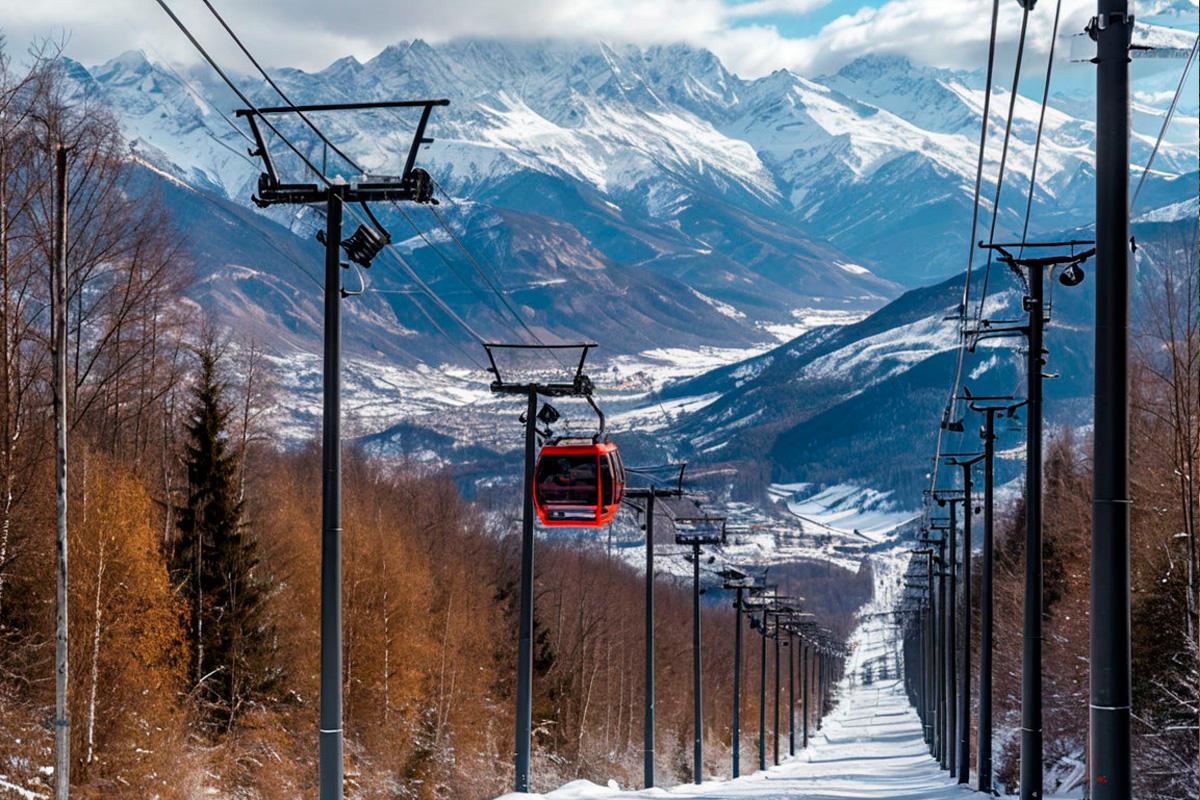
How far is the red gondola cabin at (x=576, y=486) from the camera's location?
3969 centimetres

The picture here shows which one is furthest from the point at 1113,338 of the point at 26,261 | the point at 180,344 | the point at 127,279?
the point at 180,344

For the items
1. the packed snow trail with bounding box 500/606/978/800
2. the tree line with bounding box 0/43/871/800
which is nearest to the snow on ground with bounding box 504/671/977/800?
the packed snow trail with bounding box 500/606/978/800

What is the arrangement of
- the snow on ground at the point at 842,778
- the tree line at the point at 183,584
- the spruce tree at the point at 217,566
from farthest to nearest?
the spruce tree at the point at 217,566 → the snow on ground at the point at 842,778 → the tree line at the point at 183,584

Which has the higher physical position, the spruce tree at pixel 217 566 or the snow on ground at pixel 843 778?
the spruce tree at pixel 217 566

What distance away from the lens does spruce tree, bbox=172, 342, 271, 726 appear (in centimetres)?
5375

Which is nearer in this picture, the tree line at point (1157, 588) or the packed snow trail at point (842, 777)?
the tree line at point (1157, 588)

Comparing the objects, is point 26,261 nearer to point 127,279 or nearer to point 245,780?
point 127,279

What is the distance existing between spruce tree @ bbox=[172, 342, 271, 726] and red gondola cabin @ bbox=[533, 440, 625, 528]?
57.5 feet

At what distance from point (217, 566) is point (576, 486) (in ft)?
65.0

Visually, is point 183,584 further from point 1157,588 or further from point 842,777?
point 842,777

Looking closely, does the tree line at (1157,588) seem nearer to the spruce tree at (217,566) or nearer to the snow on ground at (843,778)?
the snow on ground at (843,778)

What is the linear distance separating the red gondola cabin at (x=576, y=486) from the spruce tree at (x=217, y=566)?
57.5ft

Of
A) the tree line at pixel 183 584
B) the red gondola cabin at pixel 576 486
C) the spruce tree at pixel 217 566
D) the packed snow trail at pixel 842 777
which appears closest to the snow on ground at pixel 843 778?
the packed snow trail at pixel 842 777

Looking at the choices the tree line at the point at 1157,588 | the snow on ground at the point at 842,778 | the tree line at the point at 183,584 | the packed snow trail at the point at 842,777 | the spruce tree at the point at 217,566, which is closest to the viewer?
the tree line at the point at 183,584
